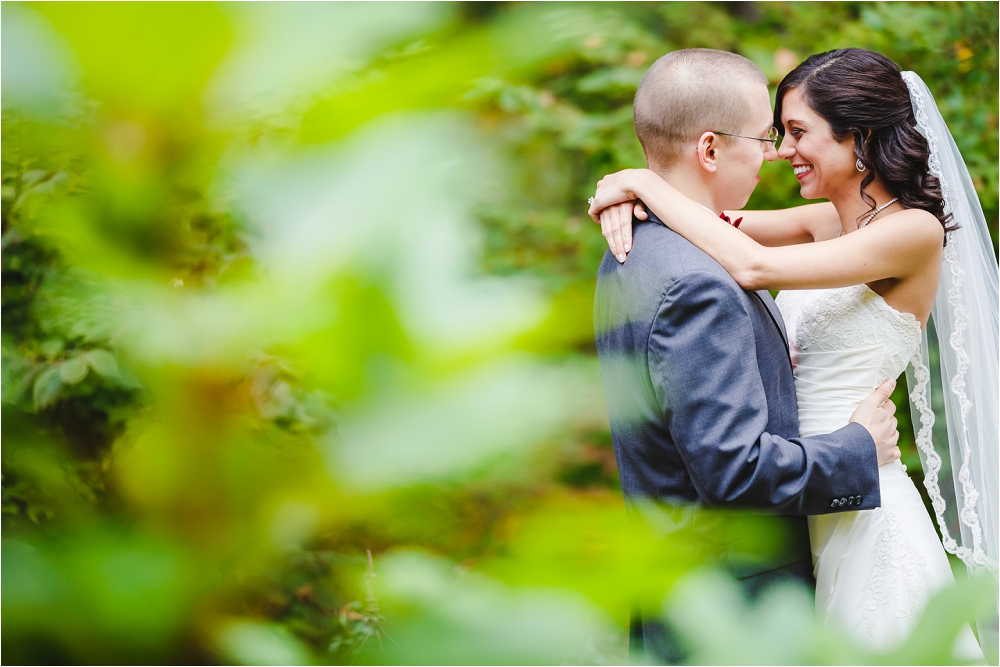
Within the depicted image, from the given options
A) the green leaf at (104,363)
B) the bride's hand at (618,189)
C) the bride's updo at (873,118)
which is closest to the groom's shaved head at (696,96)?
the bride's hand at (618,189)

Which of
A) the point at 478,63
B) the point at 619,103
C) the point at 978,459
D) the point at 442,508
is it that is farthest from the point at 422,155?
the point at 619,103

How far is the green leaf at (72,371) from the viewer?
39 centimetres

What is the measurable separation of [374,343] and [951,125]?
3.74m

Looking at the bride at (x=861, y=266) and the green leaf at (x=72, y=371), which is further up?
the green leaf at (x=72, y=371)

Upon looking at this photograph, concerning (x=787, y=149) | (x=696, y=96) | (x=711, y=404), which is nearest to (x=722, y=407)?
(x=711, y=404)

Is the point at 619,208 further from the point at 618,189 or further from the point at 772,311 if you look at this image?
the point at 772,311

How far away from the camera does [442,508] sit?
1.25 feet

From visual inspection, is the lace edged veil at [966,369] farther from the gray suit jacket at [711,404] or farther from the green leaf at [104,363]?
the green leaf at [104,363]

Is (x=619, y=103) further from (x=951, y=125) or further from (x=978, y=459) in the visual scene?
(x=978, y=459)

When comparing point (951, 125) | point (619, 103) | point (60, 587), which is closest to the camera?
point (60, 587)

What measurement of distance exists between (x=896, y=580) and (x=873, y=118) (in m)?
1.21

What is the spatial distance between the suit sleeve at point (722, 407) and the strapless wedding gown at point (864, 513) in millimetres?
373

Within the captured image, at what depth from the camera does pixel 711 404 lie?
161cm

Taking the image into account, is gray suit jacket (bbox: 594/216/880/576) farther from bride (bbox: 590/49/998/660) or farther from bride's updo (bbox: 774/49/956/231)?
bride's updo (bbox: 774/49/956/231)
